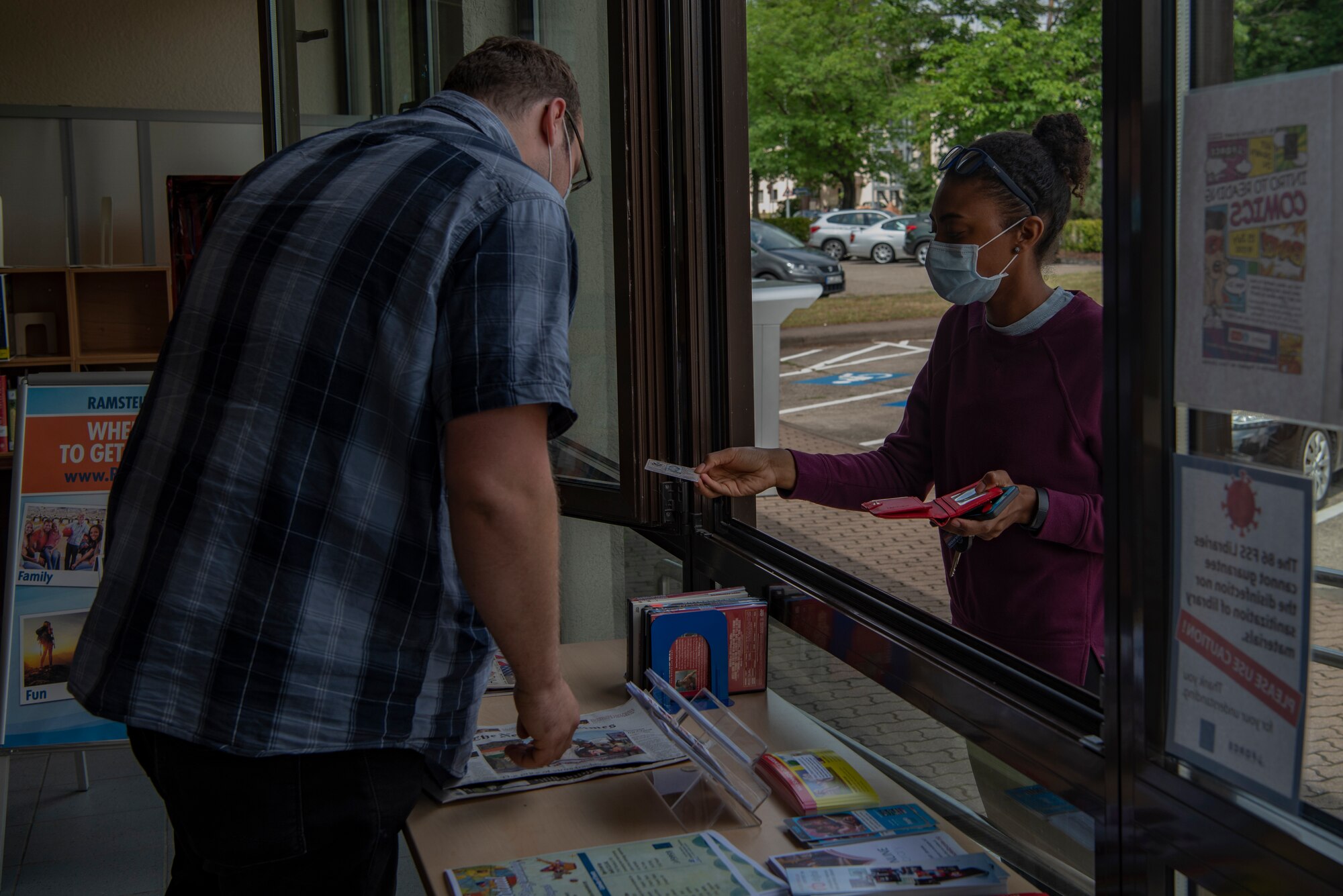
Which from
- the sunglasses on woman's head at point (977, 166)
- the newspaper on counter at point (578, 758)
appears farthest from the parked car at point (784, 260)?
the newspaper on counter at point (578, 758)

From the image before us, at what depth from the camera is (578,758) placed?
5.55 feet

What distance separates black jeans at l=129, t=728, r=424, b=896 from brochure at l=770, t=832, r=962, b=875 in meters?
0.46

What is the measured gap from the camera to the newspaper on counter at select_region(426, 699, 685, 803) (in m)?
1.60

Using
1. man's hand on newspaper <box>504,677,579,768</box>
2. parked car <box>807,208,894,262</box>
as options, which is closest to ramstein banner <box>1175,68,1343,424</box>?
man's hand on newspaper <box>504,677,579,768</box>

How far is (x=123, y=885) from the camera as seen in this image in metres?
2.98

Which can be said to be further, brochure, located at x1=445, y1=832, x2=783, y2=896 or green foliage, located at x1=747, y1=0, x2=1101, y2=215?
green foliage, located at x1=747, y1=0, x2=1101, y2=215

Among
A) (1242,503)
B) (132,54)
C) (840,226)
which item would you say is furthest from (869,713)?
(840,226)

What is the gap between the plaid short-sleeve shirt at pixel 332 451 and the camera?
1.25 m

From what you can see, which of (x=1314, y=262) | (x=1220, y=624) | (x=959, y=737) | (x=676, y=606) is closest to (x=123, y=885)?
(x=676, y=606)

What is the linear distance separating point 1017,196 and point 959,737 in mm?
813

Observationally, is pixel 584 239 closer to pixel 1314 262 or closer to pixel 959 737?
pixel 959 737

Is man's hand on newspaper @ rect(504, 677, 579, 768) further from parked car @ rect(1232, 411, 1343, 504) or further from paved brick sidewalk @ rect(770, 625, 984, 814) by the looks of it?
parked car @ rect(1232, 411, 1343, 504)

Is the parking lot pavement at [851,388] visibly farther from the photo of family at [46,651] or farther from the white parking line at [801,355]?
the photo of family at [46,651]

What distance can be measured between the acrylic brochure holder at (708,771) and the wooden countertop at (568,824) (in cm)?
3
